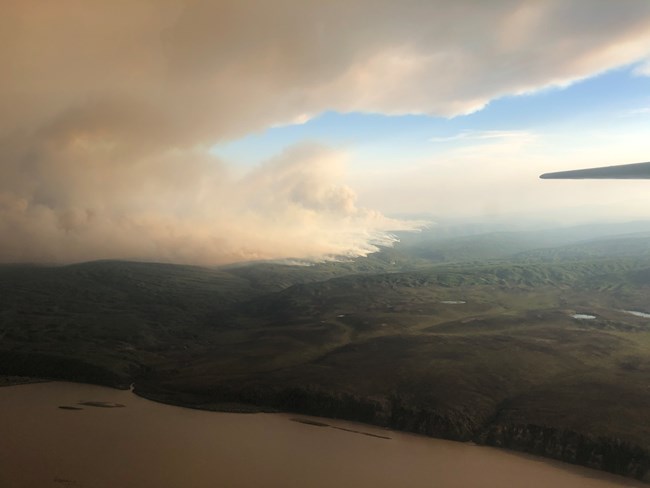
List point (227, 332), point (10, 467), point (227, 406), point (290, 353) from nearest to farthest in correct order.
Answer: point (10, 467), point (227, 406), point (290, 353), point (227, 332)

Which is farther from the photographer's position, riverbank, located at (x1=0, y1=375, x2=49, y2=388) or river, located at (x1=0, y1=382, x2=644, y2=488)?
riverbank, located at (x1=0, y1=375, x2=49, y2=388)

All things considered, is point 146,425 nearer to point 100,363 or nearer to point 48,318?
point 100,363

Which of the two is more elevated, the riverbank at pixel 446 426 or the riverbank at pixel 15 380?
the riverbank at pixel 15 380

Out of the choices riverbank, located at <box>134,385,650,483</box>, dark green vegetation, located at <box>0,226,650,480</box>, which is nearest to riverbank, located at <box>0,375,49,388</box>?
dark green vegetation, located at <box>0,226,650,480</box>

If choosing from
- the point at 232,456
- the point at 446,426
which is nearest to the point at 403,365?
the point at 446,426

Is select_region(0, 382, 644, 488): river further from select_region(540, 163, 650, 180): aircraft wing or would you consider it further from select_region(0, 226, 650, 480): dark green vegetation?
select_region(540, 163, 650, 180): aircraft wing

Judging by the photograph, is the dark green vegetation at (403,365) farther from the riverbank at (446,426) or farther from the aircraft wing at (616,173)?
the aircraft wing at (616,173)

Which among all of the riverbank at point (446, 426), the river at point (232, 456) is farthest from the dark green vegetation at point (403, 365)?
the river at point (232, 456)

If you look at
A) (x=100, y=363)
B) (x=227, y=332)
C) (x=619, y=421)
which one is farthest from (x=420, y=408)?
(x=227, y=332)

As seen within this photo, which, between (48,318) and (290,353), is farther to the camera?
(48,318)
